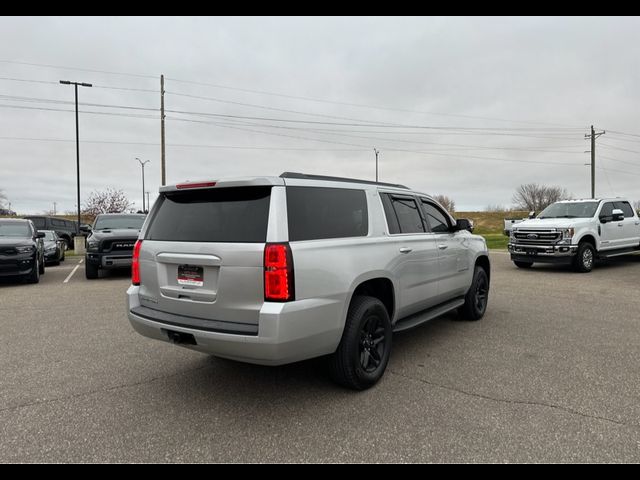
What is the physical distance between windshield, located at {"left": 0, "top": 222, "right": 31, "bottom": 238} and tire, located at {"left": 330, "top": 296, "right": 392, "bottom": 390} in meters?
10.8

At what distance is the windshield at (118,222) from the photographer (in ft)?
39.7

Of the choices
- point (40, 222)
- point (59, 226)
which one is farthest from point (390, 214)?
point (59, 226)

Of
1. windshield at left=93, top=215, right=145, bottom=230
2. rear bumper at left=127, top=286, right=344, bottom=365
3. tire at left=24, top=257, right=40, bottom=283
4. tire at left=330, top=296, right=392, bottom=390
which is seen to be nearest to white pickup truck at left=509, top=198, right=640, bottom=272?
tire at left=330, top=296, right=392, bottom=390

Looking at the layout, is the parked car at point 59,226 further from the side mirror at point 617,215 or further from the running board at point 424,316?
the side mirror at point 617,215

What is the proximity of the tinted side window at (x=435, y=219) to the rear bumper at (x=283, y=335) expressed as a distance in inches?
89.9

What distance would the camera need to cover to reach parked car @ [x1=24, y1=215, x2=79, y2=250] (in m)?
24.1

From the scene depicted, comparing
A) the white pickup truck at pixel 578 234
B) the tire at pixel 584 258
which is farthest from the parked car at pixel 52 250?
the tire at pixel 584 258

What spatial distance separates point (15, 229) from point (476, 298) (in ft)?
38.1

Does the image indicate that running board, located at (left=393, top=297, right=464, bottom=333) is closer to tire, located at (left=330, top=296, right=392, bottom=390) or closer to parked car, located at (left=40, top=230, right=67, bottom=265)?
tire, located at (left=330, top=296, right=392, bottom=390)

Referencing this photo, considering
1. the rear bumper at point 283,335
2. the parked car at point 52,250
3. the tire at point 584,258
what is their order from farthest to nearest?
the parked car at point 52,250, the tire at point 584,258, the rear bumper at point 283,335

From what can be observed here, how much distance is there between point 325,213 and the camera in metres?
3.60

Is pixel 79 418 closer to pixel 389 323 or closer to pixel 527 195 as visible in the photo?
pixel 389 323

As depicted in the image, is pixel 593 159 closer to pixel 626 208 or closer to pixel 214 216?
pixel 626 208
